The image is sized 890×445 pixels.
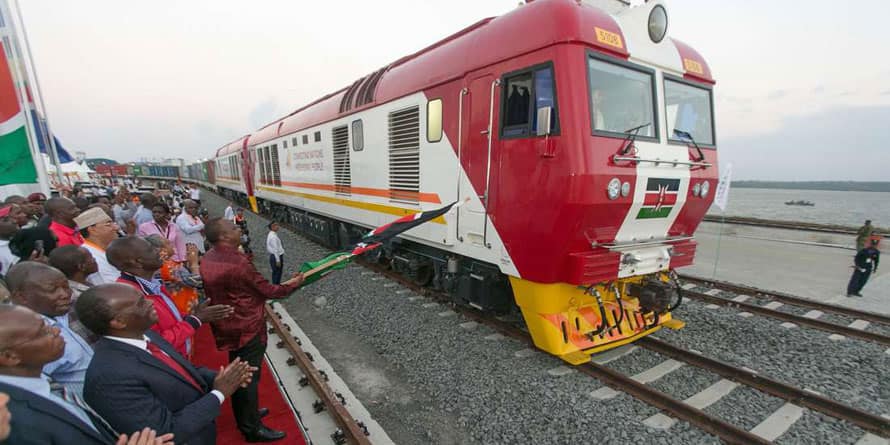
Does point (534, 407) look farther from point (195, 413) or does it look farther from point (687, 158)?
point (687, 158)

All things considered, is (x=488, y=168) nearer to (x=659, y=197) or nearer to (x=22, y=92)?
(x=659, y=197)

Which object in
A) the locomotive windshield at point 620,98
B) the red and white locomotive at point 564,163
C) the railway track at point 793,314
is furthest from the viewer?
the railway track at point 793,314

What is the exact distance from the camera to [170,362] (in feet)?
6.23

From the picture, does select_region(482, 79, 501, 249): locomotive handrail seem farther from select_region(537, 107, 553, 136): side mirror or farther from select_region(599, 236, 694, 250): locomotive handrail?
select_region(599, 236, 694, 250): locomotive handrail

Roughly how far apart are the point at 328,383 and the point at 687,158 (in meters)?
4.59

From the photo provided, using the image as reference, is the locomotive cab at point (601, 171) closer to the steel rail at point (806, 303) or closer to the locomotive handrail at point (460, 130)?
the locomotive handrail at point (460, 130)

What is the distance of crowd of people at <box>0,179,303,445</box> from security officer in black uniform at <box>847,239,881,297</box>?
948 centimetres

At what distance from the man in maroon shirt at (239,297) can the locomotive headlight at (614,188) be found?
294 cm

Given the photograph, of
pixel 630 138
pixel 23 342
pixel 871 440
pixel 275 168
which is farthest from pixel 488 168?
pixel 275 168

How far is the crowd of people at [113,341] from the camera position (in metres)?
1.28

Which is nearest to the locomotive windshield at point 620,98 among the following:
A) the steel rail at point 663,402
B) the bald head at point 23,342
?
the steel rail at point 663,402

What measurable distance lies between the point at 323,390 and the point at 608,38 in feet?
13.9

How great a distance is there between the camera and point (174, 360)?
197 centimetres

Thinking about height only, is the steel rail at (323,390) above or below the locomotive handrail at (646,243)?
below
